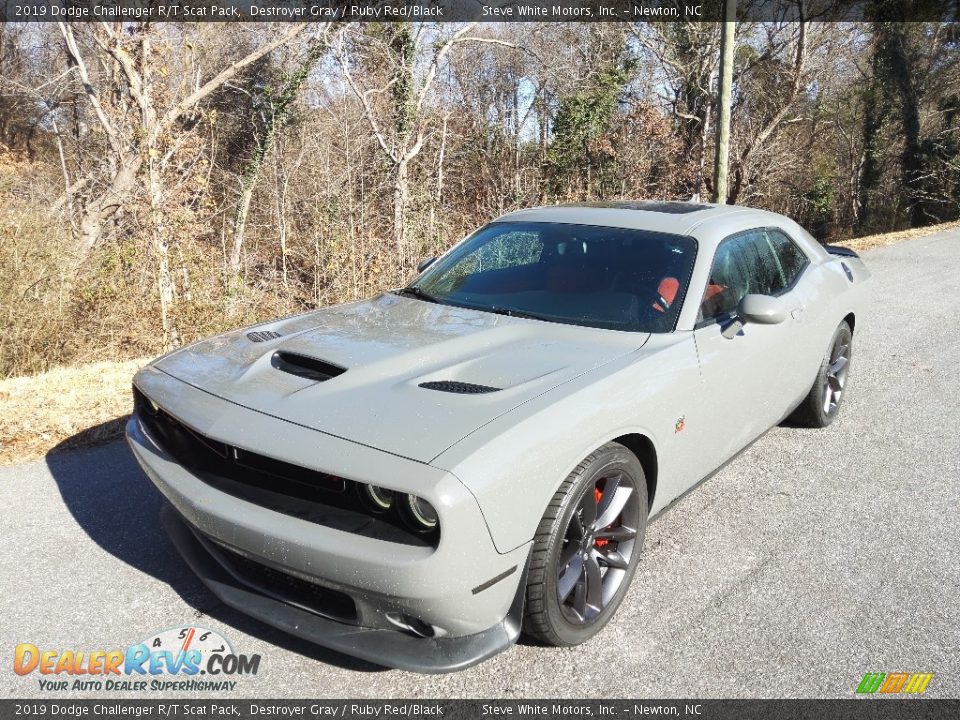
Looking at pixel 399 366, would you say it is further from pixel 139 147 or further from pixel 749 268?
pixel 139 147

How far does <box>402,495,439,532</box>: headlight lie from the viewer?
2.26 metres

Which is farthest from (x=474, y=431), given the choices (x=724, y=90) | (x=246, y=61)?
(x=246, y=61)

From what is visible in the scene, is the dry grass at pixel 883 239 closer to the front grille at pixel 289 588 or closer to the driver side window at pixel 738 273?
the driver side window at pixel 738 273

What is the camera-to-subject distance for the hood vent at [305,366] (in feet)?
9.42

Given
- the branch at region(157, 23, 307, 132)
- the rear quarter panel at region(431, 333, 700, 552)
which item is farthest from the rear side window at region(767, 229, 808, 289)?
the branch at region(157, 23, 307, 132)

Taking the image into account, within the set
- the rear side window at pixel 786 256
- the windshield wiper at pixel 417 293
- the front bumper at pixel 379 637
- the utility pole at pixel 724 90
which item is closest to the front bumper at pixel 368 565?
the front bumper at pixel 379 637

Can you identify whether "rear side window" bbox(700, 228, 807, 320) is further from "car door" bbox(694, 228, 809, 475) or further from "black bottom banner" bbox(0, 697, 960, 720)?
"black bottom banner" bbox(0, 697, 960, 720)

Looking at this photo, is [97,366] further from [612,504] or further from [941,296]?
[941,296]

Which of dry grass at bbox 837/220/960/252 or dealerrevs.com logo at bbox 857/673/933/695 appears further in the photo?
dry grass at bbox 837/220/960/252

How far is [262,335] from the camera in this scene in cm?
343

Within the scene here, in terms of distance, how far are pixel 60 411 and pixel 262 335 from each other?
2352mm

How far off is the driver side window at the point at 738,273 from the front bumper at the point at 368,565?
70.9 inches

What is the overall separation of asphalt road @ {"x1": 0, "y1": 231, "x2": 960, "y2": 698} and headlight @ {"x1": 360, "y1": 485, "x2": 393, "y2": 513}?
0.64m

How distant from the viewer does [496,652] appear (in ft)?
7.77
